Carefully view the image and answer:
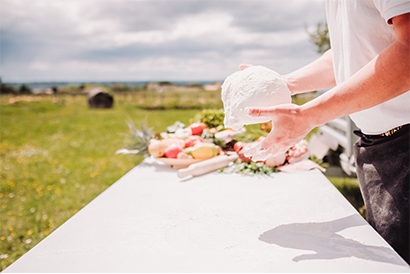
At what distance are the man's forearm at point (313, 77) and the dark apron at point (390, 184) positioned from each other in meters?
0.37

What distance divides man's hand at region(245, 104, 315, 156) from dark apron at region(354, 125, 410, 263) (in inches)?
22.9

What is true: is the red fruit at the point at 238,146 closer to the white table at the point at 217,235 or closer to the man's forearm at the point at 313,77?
the white table at the point at 217,235

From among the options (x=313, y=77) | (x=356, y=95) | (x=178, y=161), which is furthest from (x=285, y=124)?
(x=178, y=161)

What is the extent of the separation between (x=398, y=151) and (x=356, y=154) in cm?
23

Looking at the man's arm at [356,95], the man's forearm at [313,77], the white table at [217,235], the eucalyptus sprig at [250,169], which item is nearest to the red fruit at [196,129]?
the eucalyptus sprig at [250,169]

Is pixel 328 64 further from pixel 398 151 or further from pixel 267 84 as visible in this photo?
pixel 398 151

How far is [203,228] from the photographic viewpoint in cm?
137

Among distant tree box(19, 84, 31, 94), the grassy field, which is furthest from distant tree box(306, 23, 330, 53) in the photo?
distant tree box(19, 84, 31, 94)

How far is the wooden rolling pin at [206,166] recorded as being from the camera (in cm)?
211

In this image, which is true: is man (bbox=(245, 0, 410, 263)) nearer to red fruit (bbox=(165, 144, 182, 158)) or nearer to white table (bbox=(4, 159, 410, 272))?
white table (bbox=(4, 159, 410, 272))

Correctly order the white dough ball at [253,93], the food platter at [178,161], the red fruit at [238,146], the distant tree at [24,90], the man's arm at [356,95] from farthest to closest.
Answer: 1. the distant tree at [24,90]
2. the red fruit at [238,146]
3. the food platter at [178,161]
4. the white dough ball at [253,93]
5. the man's arm at [356,95]

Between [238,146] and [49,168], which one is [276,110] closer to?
[238,146]

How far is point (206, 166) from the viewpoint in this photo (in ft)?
7.20

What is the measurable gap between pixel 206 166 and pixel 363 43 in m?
1.29
